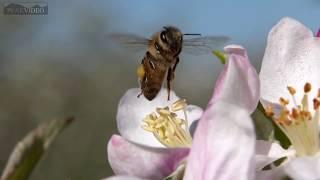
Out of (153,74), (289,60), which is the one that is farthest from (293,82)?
(153,74)

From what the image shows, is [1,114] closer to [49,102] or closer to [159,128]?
[49,102]

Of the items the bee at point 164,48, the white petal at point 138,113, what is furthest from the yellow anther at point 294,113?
the bee at point 164,48

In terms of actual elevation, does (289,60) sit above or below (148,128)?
above

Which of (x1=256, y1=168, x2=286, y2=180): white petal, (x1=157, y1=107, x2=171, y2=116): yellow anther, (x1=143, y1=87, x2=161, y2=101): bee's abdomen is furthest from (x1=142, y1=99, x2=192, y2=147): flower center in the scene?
(x1=256, y1=168, x2=286, y2=180): white petal

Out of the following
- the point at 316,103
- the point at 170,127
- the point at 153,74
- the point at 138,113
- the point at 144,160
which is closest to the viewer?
the point at 144,160

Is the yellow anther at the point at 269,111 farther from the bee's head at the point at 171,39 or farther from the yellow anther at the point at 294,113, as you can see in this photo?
the bee's head at the point at 171,39

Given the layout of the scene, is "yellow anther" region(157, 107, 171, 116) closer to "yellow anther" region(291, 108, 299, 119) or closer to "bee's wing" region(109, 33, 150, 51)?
"yellow anther" region(291, 108, 299, 119)

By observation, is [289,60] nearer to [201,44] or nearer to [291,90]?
[291,90]
